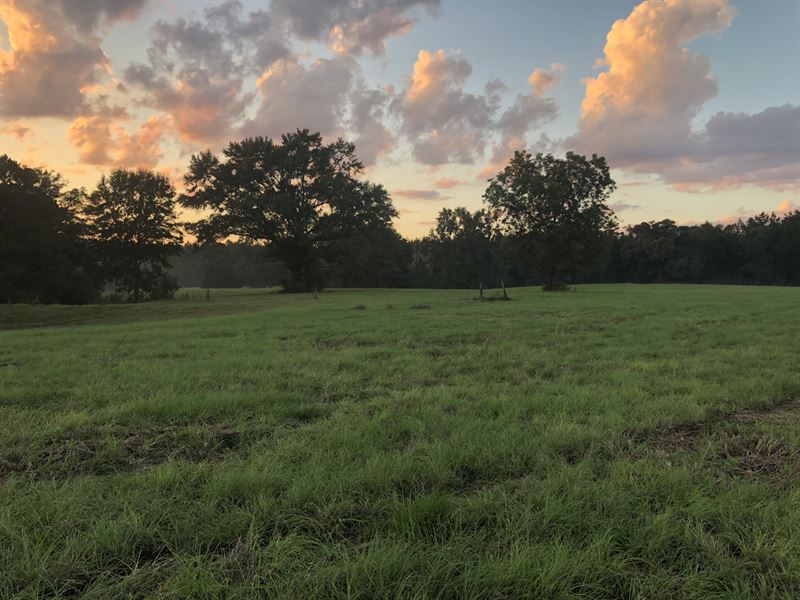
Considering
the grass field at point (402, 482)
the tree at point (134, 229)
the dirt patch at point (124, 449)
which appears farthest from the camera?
the tree at point (134, 229)

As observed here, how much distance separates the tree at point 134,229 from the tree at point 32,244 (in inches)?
175

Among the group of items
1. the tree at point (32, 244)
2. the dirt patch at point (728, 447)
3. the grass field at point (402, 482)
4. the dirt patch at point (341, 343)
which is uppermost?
the tree at point (32, 244)

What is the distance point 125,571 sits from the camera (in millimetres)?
2486

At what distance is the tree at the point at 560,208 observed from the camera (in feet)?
132

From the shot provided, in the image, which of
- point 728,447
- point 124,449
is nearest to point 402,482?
point 124,449

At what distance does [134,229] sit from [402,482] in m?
52.9

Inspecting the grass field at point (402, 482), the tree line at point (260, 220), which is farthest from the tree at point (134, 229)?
the grass field at point (402, 482)

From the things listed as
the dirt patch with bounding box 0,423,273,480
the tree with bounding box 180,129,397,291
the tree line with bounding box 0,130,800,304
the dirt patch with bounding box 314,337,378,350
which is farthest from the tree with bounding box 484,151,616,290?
the dirt patch with bounding box 0,423,273,480

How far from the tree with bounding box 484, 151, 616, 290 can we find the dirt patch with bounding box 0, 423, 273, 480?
38.6 meters

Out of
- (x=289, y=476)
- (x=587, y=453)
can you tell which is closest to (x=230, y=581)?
(x=289, y=476)

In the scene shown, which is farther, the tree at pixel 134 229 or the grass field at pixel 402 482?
the tree at pixel 134 229

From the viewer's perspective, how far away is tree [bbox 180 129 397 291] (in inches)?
1797

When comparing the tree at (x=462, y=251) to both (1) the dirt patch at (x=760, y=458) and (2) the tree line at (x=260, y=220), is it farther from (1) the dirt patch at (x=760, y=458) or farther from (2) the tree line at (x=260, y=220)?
(1) the dirt patch at (x=760, y=458)

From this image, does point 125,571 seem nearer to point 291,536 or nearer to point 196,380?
point 291,536
